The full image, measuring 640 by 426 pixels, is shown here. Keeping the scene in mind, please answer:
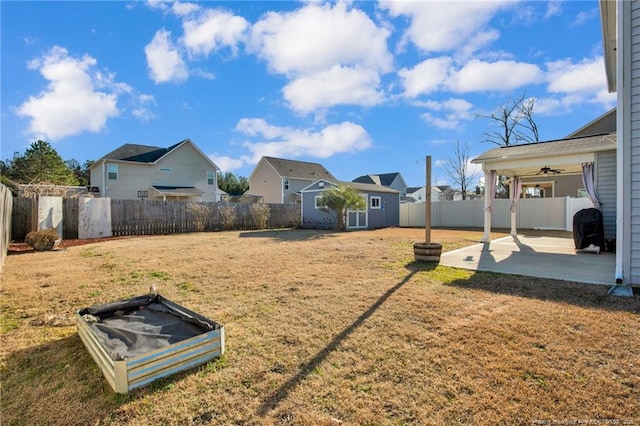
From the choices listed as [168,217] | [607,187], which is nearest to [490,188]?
[607,187]

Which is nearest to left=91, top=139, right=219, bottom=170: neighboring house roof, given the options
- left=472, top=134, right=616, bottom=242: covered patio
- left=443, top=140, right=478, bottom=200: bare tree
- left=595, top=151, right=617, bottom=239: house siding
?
left=472, top=134, right=616, bottom=242: covered patio

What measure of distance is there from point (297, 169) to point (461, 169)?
54.2 feet

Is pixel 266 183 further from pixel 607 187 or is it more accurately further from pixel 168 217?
pixel 607 187

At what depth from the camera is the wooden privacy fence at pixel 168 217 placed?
1070 cm

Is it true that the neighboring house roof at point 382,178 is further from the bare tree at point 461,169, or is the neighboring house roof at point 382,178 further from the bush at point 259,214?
the bush at point 259,214

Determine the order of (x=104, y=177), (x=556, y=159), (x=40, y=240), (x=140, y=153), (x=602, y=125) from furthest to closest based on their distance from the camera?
1. (x=140, y=153)
2. (x=104, y=177)
3. (x=602, y=125)
4. (x=556, y=159)
5. (x=40, y=240)

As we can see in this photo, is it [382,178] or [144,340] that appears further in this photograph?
[382,178]

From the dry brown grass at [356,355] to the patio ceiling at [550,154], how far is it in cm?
563

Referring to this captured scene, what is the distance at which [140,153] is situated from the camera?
78.6ft

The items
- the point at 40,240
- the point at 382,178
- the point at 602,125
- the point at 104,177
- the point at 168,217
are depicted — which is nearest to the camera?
the point at 40,240

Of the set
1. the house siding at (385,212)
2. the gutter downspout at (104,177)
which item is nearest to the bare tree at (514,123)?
the house siding at (385,212)

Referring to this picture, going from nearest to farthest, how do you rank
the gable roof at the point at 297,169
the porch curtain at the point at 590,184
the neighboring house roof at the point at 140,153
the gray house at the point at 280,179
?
the porch curtain at the point at 590,184
the neighboring house roof at the point at 140,153
the gray house at the point at 280,179
the gable roof at the point at 297,169

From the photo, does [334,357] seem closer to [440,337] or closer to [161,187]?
[440,337]

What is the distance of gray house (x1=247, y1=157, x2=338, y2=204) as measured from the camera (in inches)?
1083
